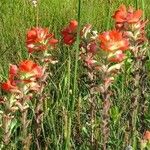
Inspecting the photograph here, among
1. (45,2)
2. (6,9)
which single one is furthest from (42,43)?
(45,2)

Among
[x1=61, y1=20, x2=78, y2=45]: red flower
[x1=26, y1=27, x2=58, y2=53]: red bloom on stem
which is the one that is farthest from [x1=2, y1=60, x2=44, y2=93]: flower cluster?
[x1=61, y1=20, x2=78, y2=45]: red flower

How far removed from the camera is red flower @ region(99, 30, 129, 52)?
2.06 m

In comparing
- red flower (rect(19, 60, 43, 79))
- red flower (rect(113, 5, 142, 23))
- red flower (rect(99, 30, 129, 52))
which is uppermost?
red flower (rect(113, 5, 142, 23))

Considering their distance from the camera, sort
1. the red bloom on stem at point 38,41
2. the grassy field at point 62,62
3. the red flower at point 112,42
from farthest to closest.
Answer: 1. the grassy field at point 62,62
2. the red bloom on stem at point 38,41
3. the red flower at point 112,42

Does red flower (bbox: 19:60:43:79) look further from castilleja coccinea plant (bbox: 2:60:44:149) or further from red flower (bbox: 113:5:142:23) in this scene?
red flower (bbox: 113:5:142:23)

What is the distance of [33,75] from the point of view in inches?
84.2

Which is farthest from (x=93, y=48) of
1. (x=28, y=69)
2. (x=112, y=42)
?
(x=28, y=69)

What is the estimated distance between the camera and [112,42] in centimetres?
207

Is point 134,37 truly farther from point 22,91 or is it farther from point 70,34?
point 22,91

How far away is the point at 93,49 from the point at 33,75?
0.27 meters

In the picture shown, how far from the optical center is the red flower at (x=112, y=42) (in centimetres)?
206

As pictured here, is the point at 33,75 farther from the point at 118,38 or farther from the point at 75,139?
the point at 75,139

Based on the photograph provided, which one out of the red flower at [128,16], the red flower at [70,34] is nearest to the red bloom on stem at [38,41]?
the red flower at [70,34]

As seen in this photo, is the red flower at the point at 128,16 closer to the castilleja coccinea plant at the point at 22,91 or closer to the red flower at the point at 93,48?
the red flower at the point at 93,48
